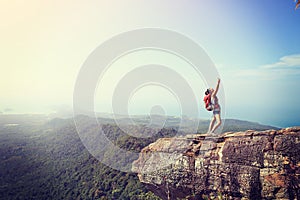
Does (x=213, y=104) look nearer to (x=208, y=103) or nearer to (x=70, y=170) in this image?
(x=208, y=103)

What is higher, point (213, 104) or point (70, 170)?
point (213, 104)

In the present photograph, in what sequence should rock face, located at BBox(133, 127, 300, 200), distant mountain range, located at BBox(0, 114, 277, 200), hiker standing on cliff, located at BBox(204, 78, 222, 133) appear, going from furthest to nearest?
distant mountain range, located at BBox(0, 114, 277, 200) < hiker standing on cliff, located at BBox(204, 78, 222, 133) < rock face, located at BBox(133, 127, 300, 200)

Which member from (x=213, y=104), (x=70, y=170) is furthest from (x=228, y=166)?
(x=70, y=170)

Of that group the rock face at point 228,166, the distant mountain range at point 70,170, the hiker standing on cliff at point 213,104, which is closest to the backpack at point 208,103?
the hiker standing on cliff at point 213,104

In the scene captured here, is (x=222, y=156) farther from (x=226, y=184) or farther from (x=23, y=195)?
(x=23, y=195)

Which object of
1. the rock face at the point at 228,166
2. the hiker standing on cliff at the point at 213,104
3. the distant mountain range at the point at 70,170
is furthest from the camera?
the distant mountain range at the point at 70,170

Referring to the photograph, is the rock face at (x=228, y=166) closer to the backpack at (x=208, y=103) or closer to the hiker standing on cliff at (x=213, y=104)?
the hiker standing on cliff at (x=213, y=104)

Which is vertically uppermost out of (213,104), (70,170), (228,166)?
(213,104)

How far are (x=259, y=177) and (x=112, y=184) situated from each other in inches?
2325

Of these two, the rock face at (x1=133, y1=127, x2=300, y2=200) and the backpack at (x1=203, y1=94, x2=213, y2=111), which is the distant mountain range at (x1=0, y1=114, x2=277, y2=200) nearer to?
the rock face at (x1=133, y1=127, x2=300, y2=200)

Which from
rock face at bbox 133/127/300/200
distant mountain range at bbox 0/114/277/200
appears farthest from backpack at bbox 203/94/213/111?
distant mountain range at bbox 0/114/277/200

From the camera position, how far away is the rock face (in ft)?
32.4

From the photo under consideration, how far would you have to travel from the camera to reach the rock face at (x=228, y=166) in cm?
988

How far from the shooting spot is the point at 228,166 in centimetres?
1095
